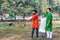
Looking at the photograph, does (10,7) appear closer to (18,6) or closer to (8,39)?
(18,6)

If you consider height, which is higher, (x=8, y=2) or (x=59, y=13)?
(x=8, y=2)

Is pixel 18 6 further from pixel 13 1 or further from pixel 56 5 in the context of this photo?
pixel 56 5

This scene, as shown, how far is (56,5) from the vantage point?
6062 cm

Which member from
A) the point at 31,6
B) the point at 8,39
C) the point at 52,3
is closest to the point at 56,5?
the point at 52,3

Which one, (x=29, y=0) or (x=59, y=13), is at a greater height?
(x=29, y=0)

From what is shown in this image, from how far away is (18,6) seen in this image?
118 ft

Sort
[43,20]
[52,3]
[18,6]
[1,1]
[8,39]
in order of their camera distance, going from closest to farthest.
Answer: [43,20] → [8,39] → [18,6] → [1,1] → [52,3]

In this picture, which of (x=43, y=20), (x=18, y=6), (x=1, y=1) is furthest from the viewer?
(x=1, y=1)

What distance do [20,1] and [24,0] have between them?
2.09 ft

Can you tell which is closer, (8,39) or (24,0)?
(8,39)

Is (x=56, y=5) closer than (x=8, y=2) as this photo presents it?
No

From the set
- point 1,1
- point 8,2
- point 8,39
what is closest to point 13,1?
point 8,2

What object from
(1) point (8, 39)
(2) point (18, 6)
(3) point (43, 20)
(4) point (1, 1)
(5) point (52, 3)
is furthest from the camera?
(5) point (52, 3)

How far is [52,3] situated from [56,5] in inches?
45.0
